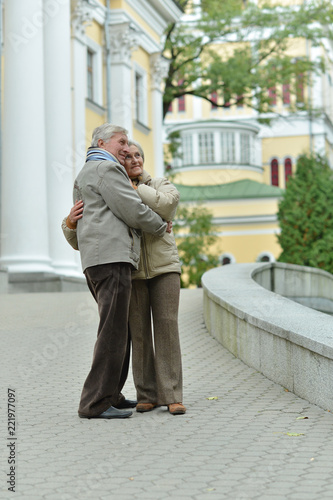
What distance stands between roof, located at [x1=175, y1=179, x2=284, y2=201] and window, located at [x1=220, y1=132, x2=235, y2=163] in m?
7.35

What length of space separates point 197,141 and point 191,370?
169 ft

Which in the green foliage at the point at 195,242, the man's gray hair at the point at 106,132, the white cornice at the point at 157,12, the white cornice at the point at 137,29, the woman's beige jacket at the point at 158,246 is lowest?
the green foliage at the point at 195,242

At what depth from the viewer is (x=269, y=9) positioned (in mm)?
35812

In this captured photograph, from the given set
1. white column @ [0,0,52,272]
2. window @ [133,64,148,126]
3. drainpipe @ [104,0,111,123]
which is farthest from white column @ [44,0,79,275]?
window @ [133,64,148,126]

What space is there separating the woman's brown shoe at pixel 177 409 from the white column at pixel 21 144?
14506mm

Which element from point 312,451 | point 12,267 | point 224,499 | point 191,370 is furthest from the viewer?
point 12,267

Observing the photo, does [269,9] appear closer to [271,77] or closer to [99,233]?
[271,77]

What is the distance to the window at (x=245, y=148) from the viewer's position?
59831 mm

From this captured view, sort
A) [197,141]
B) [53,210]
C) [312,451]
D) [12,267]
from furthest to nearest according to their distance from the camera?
[197,141], [53,210], [12,267], [312,451]

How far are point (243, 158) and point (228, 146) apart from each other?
158 centimetres

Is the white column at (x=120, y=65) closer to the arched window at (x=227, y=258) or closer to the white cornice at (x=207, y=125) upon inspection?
the arched window at (x=227, y=258)

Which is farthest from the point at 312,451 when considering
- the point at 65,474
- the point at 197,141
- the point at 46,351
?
the point at 197,141

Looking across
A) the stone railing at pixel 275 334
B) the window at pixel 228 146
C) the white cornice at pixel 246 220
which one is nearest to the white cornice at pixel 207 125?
the window at pixel 228 146

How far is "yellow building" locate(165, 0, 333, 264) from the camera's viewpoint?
4878 centimetres
